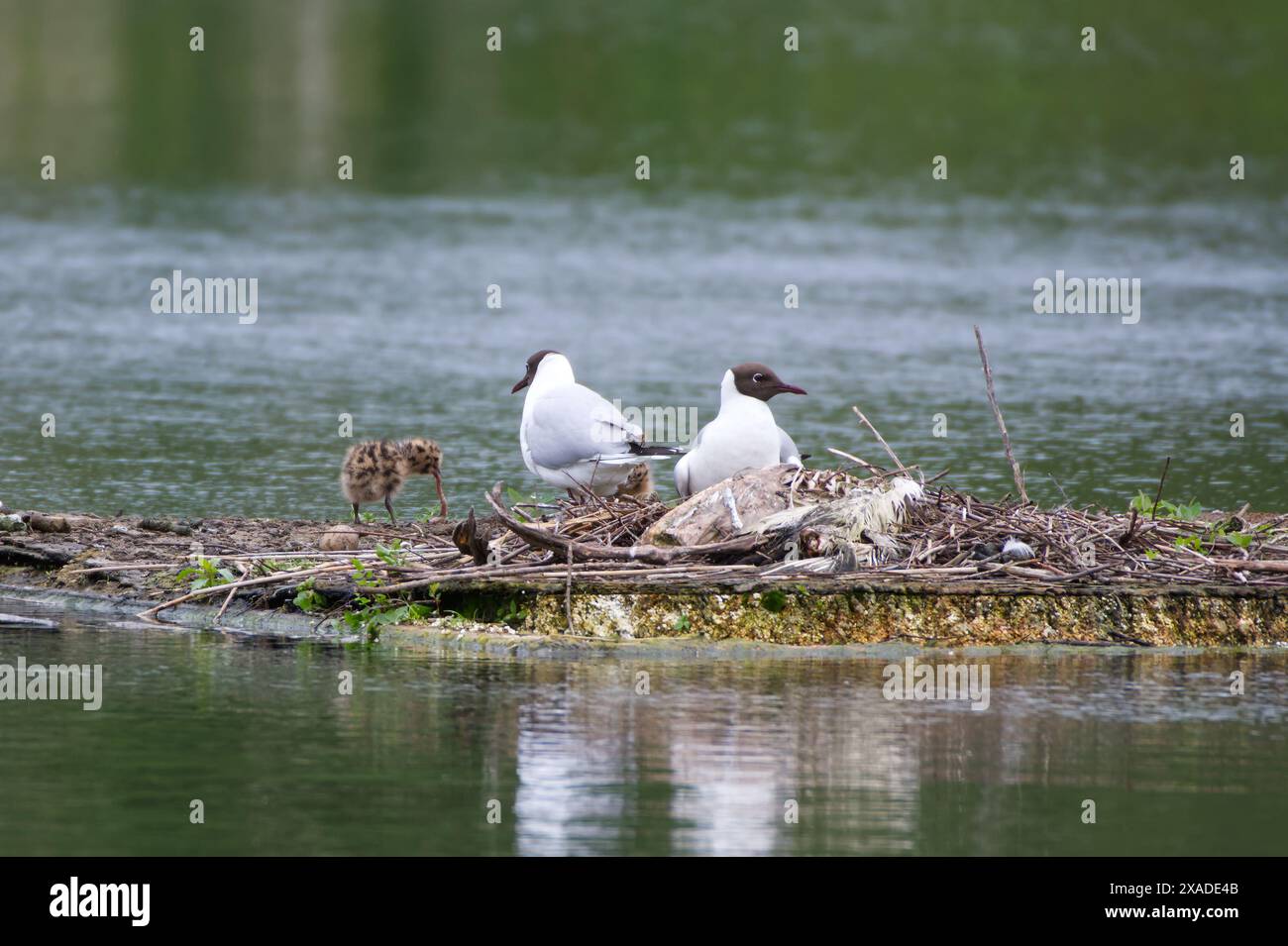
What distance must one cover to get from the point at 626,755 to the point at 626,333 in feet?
51.1

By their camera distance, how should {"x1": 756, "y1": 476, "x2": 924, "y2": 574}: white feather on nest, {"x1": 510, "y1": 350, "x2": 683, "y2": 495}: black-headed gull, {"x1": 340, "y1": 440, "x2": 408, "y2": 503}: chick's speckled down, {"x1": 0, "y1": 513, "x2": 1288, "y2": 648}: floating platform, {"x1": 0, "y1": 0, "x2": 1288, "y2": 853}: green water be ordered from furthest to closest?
{"x1": 340, "y1": 440, "x2": 408, "y2": 503}: chick's speckled down, {"x1": 510, "y1": 350, "x2": 683, "y2": 495}: black-headed gull, {"x1": 756, "y1": 476, "x2": 924, "y2": 574}: white feather on nest, {"x1": 0, "y1": 513, "x2": 1288, "y2": 648}: floating platform, {"x1": 0, "y1": 0, "x2": 1288, "y2": 853}: green water

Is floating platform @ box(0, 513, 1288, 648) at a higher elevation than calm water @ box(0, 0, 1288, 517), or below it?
below

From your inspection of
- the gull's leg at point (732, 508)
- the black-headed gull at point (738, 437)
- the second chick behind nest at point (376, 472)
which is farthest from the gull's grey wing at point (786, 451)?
the second chick behind nest at point (376, 472)

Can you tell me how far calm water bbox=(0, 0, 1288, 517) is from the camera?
18578 millimetres

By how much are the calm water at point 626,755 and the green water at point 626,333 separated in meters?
0.03

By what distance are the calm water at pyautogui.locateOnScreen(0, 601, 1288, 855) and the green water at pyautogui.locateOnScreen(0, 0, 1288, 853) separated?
3 cm

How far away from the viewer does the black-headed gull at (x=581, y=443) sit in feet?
40.4

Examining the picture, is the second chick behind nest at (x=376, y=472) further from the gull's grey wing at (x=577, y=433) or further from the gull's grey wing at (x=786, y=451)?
the gull's grey wing at (x=786, y=451)

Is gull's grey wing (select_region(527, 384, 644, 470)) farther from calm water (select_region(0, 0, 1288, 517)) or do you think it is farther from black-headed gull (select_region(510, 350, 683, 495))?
calm water (select_region(0, 0, 1288, 517))

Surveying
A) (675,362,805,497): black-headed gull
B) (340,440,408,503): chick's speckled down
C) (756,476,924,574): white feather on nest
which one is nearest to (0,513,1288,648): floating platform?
(756,476,924,574): white feather on nest

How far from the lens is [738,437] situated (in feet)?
38.1

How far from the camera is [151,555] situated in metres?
12.1

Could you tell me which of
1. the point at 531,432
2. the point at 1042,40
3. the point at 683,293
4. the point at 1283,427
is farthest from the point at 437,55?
the point at 531,432
